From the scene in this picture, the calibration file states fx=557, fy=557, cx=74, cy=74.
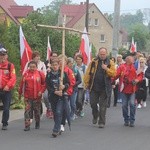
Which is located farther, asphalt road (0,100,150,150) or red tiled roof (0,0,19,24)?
red tiled roof (0,0,19,24)

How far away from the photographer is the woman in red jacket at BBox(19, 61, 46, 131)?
453 inches

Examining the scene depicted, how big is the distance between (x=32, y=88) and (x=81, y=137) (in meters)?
1.60

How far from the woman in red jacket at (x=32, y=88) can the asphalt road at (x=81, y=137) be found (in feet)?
1.38

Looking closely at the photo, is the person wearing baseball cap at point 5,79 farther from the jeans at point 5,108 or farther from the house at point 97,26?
the house at point 97,26

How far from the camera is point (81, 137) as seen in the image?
10.7 m

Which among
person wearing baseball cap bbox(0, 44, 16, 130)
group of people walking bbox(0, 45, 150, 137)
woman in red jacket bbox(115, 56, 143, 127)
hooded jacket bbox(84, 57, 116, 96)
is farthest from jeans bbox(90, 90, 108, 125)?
person wearing baseball cap bbox(0, 44, 16, 130)

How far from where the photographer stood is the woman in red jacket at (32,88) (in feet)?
37.7

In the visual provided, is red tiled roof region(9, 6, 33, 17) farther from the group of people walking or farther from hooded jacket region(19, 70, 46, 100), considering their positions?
hooded jacket region(19, 70, 46, 100)

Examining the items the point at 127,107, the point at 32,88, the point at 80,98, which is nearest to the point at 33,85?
the point at 32,88

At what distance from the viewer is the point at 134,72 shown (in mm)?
12609

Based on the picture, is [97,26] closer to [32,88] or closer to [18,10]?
[18,10]

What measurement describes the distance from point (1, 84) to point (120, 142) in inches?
112

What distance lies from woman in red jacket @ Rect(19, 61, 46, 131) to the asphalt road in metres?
0.42

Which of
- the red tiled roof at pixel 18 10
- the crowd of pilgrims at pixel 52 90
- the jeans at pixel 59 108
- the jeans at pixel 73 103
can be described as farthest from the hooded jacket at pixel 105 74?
the red tiled roof at pixel 18 10
